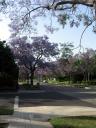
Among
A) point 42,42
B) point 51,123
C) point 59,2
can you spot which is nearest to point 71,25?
point 59,2

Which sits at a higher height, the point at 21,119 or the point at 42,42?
the point at 42,42

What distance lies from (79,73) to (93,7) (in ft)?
277

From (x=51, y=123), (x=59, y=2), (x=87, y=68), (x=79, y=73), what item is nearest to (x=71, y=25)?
(x=59, y=2)

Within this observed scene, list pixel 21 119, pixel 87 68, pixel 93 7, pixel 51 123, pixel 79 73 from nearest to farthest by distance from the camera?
pixel 93 7 → pixel 51 123 → pixel 21 119 → pixel 87 68 → pixel 79 73

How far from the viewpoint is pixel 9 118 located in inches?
762

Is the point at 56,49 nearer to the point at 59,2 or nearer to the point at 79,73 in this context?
the point at 79,73

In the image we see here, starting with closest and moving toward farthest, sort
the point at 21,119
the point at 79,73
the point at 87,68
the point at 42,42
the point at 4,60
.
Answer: the point at 21,119 < the point at 4,60 < the point at 42,42 < the point at 87,68 < the point at 79,73

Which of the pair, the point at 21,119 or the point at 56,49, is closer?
the point at 21,119

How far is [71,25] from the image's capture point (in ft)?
59.2

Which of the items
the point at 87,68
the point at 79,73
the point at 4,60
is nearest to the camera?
the point at 4,60

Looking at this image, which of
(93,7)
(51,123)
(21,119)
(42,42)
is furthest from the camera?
(42,42)

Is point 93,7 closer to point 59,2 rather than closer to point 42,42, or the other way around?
point 59,2

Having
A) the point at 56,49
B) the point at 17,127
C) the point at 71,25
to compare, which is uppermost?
the point at 56,49

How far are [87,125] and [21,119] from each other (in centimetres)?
381
